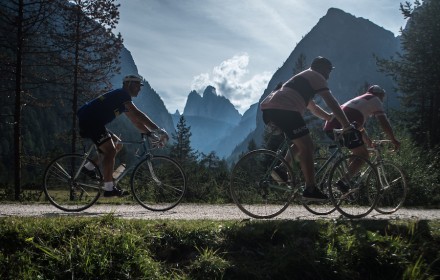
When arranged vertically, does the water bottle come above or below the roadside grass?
above

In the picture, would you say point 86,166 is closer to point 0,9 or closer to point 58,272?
point 58,272

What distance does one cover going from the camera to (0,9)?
49.2 ft

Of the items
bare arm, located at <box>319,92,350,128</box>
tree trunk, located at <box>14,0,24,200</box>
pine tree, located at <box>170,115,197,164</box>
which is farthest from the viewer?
pine tree, located at <box>170,115,197,164</box>

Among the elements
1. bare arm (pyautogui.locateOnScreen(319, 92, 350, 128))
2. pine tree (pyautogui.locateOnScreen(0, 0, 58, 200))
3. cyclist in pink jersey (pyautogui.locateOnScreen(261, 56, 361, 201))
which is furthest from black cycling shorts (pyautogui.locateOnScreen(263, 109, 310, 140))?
pine tree (pyautogui.locateOnScreen(0, 0, 58, 200))

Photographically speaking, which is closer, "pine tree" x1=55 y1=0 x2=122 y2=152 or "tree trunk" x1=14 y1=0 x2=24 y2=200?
"tree trunk" x1=14 y1=0 x2=24 y2=200

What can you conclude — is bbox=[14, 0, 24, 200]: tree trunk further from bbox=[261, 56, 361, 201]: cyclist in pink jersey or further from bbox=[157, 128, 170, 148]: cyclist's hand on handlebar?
bbox=[261, 56, 361, 201]: cyclist in pink jersey

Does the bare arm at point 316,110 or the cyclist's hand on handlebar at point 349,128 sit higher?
the bare arm at point 316,110

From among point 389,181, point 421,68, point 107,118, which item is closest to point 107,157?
point 107,118

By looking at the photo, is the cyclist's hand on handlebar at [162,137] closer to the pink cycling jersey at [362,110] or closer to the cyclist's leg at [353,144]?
the pink cycling jersey at [362,110]

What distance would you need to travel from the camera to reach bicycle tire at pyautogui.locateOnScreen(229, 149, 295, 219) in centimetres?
608

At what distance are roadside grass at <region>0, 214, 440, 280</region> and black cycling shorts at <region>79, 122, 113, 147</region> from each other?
211 cm

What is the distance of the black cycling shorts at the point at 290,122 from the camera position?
583 centimetres

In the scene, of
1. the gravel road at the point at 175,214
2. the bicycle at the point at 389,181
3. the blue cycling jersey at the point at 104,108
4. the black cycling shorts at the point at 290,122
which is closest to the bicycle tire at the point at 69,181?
the gravel road at the point at 175,214

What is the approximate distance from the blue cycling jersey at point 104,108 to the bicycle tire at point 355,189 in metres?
3.82
